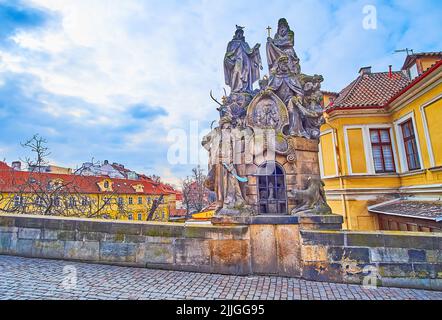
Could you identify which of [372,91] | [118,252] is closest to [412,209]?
[372,91]

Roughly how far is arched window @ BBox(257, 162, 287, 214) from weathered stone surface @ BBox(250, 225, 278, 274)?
2.60 feet

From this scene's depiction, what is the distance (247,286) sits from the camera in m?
4.00

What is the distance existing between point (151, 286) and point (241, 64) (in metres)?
6.01

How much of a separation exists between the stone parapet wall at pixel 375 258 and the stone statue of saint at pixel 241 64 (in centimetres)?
444

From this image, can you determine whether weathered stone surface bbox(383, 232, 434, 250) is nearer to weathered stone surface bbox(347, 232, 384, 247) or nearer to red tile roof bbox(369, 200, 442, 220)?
weathered stone surface bbox(347, 232, 384, 247)

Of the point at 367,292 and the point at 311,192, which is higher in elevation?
the point at 311,192

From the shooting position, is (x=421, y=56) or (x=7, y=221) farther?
(x=421, y=56)

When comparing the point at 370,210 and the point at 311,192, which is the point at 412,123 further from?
the point at 311,192

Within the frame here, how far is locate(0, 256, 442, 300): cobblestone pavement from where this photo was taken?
3.41m

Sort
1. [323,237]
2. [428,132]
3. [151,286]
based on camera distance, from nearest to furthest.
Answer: [151,286], [323,237], [428,132]

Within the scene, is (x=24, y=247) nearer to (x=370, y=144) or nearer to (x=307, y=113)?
(x=307, y=113)

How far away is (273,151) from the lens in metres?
5.42
